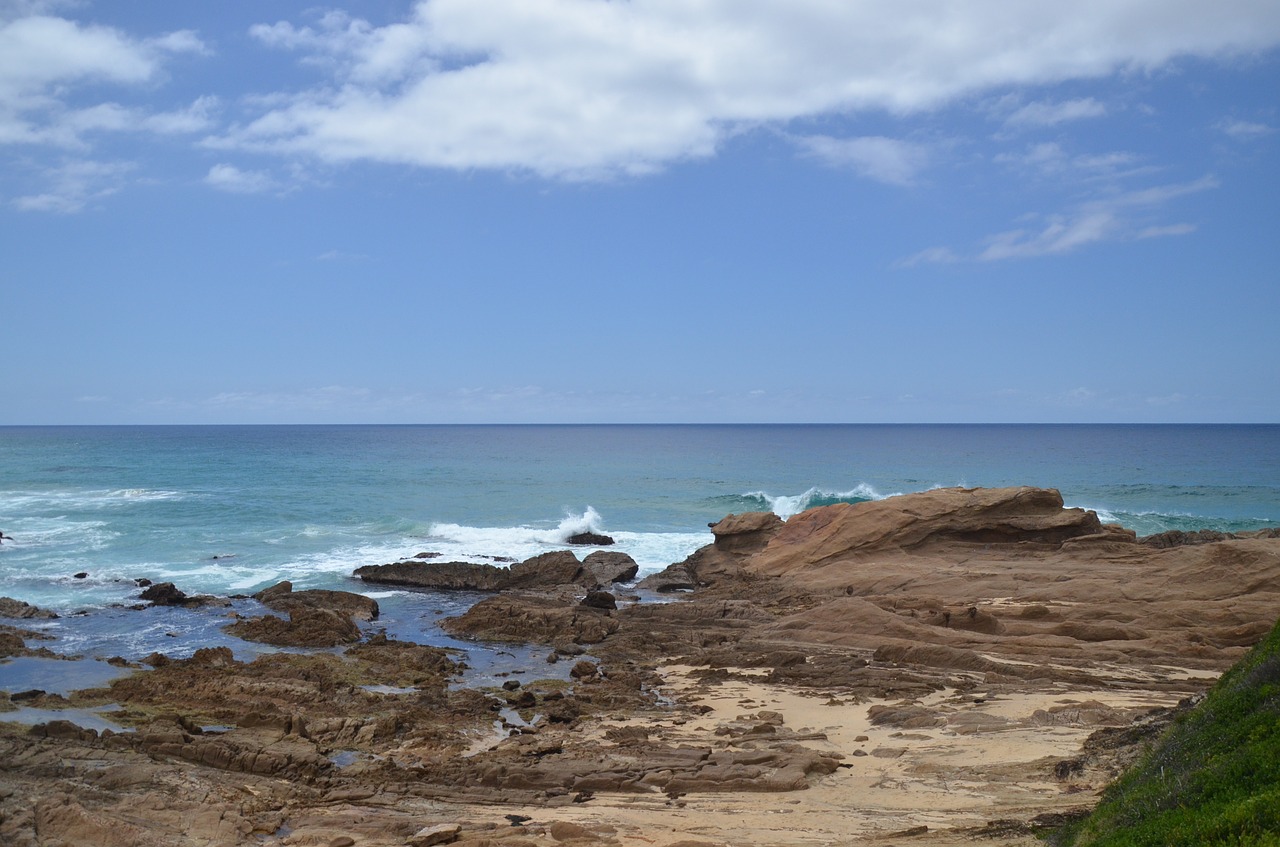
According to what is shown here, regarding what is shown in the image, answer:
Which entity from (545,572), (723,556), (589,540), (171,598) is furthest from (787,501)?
(171,598)

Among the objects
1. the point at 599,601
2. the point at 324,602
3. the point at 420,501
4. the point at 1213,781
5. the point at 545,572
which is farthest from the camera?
the point at 420,501

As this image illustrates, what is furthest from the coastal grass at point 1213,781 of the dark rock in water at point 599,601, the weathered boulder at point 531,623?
the dark rock in water at point 599,601

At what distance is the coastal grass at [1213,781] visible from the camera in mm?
6659

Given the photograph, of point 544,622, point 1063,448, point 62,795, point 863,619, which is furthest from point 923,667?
point 1063,448

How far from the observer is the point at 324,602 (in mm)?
25859

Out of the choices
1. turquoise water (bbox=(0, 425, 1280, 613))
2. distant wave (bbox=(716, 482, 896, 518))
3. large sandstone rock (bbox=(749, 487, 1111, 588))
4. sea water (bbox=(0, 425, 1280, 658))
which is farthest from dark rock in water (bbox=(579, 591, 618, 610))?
distant wave (bbox=(716, 482, 896, 518))

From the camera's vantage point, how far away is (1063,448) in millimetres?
128250

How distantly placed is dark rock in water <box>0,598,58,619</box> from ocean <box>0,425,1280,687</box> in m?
0.61

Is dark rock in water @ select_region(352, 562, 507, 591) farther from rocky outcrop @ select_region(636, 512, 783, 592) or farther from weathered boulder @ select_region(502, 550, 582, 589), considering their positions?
rocky outcrop @ select_region(636, 512, 783, 592)

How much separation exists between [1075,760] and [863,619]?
9392 millimetres

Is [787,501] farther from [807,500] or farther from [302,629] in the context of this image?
[302,629]

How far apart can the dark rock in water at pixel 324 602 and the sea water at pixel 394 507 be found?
0.76 meters

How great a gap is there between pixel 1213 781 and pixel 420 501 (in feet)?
173

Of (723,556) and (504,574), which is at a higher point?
(723,556)
